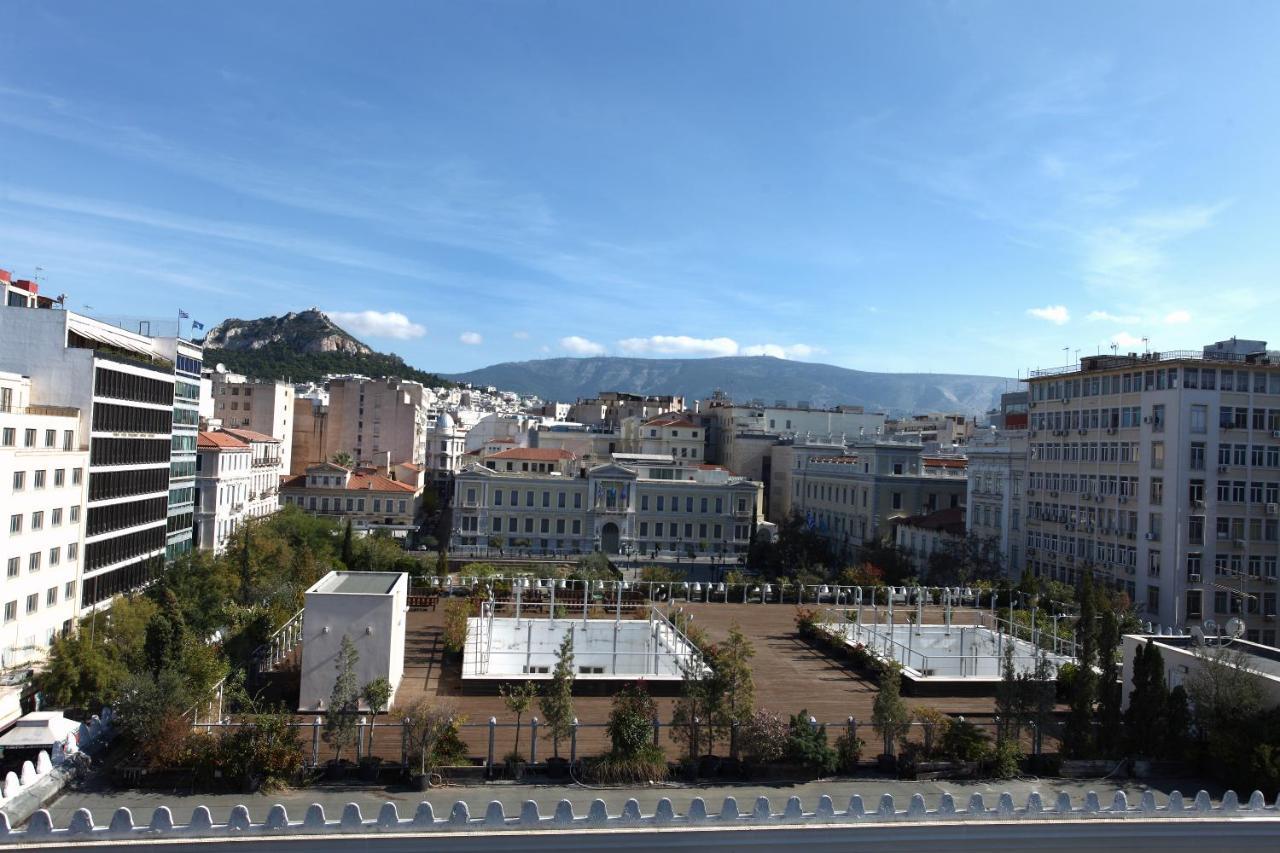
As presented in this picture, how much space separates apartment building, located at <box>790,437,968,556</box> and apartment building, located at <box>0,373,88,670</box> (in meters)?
42.9

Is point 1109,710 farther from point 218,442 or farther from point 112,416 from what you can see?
point 218,442

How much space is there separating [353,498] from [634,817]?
5617cm

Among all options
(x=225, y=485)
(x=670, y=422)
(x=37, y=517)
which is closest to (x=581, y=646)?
(x=37, y=517)

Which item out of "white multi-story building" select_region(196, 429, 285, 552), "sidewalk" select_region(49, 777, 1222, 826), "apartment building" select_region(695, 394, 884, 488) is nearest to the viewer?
"sidewalk" select_region(49, 777, 1222, 826)

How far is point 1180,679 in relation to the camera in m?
23.1

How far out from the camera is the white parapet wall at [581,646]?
1197 inches

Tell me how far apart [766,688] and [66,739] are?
1750 centimetres

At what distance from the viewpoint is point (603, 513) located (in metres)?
66.4

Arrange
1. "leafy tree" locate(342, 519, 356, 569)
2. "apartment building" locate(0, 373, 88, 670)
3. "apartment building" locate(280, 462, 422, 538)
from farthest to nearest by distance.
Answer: "apartment building" locate(280, 462, 422, 538), "leafy tree" locate(342, 519, 356, 569), "apartment building" locate(0, 373, 88, 670)

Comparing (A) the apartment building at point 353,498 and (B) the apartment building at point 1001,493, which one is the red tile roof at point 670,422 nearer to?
(A) the apartment building at point 353,498

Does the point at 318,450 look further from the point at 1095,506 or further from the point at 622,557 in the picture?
the point at 1095,506

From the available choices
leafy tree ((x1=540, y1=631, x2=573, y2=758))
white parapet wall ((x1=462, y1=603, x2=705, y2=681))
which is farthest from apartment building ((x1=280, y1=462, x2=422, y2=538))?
leafy tree ((x1=540, y1=631, x2=573, y2=758))

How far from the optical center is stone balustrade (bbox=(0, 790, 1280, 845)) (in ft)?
53.2

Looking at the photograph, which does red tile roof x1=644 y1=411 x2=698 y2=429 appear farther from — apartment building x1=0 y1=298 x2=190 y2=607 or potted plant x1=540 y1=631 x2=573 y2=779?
potted plant x1=540 y1=631 x2=573 y2=779
